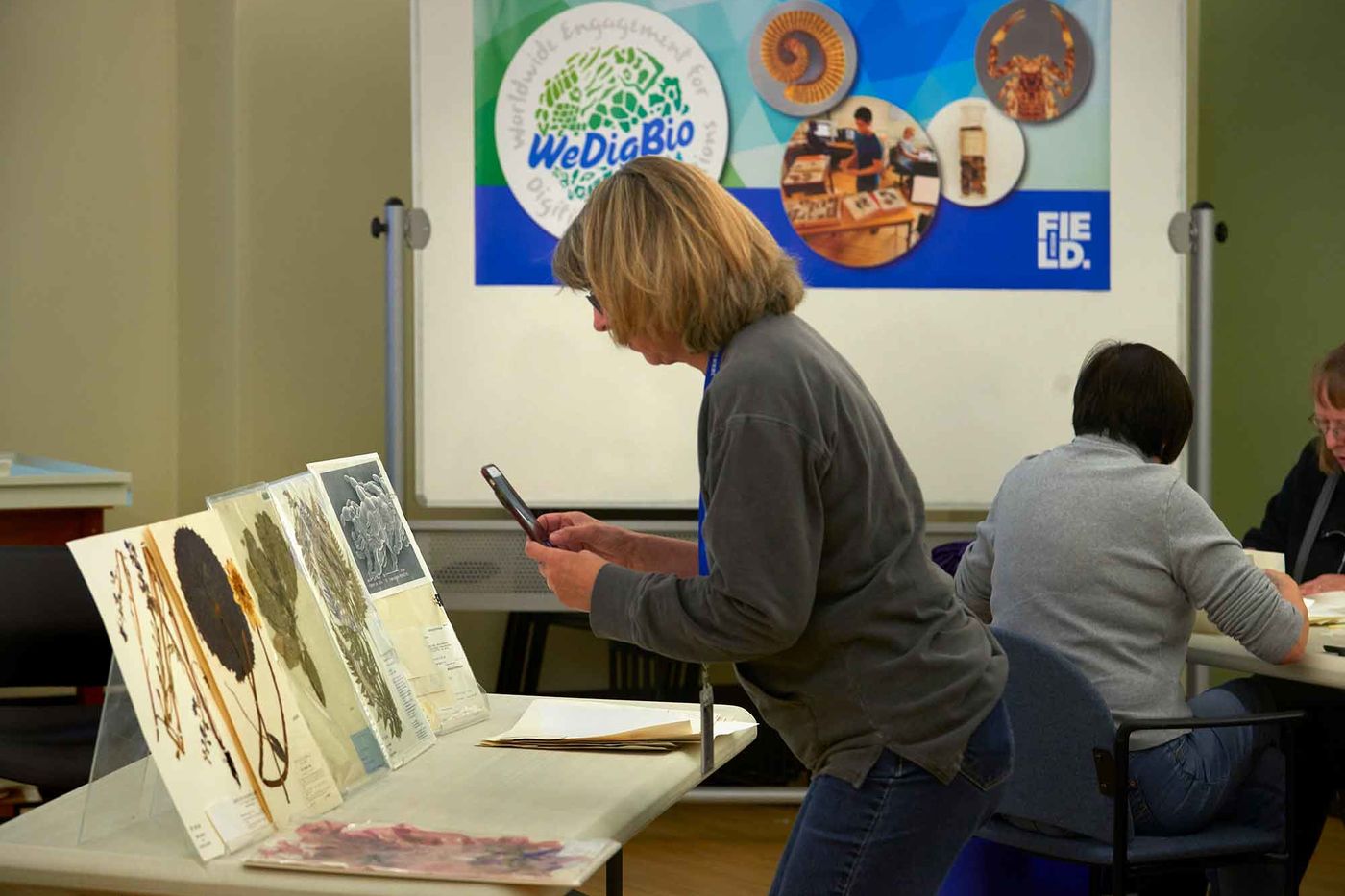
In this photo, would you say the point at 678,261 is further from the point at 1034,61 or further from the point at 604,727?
the point at 1034,61

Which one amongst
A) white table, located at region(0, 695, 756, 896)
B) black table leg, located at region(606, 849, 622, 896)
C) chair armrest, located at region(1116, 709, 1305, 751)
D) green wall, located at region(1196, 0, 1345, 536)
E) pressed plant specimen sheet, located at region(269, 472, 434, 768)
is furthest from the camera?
green wall, located at region(1196, 0, 1345, 536)

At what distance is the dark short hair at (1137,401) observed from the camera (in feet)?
7.81

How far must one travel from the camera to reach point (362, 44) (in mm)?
4660

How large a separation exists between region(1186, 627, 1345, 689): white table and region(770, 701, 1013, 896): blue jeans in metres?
1.10

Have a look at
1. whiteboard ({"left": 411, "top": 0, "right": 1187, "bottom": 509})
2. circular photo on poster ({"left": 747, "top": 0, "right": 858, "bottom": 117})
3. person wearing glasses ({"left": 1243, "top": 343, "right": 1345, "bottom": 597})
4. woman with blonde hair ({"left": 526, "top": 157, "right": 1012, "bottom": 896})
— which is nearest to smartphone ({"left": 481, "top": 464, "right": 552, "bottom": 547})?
woman with blonde hair ({"left": 526, "top": 157, "right": 1012, "bottom": 896})

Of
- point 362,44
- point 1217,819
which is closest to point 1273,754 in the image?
point 1217,819

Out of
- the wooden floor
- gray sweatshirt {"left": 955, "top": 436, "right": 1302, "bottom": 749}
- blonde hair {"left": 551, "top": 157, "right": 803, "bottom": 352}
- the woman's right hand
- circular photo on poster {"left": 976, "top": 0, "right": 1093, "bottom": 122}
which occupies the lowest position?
the wooden floor

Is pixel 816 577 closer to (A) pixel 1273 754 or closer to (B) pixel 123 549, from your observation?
(B) pixel 123 549

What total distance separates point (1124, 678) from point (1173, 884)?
1.78ft

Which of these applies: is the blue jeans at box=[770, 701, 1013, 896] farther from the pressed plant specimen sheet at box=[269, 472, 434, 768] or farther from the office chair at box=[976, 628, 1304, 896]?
the office chair at box=[976, 628, 1304, 896]

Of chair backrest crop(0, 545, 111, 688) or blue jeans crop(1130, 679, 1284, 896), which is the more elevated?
chair backrest crop(0, 545, 111, 688)

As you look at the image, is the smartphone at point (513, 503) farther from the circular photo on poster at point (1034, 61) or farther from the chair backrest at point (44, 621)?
the circular photo on poster at point (1034, 61)

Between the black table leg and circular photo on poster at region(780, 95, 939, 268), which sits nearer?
the black table leg

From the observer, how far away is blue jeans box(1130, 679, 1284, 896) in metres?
2.28
